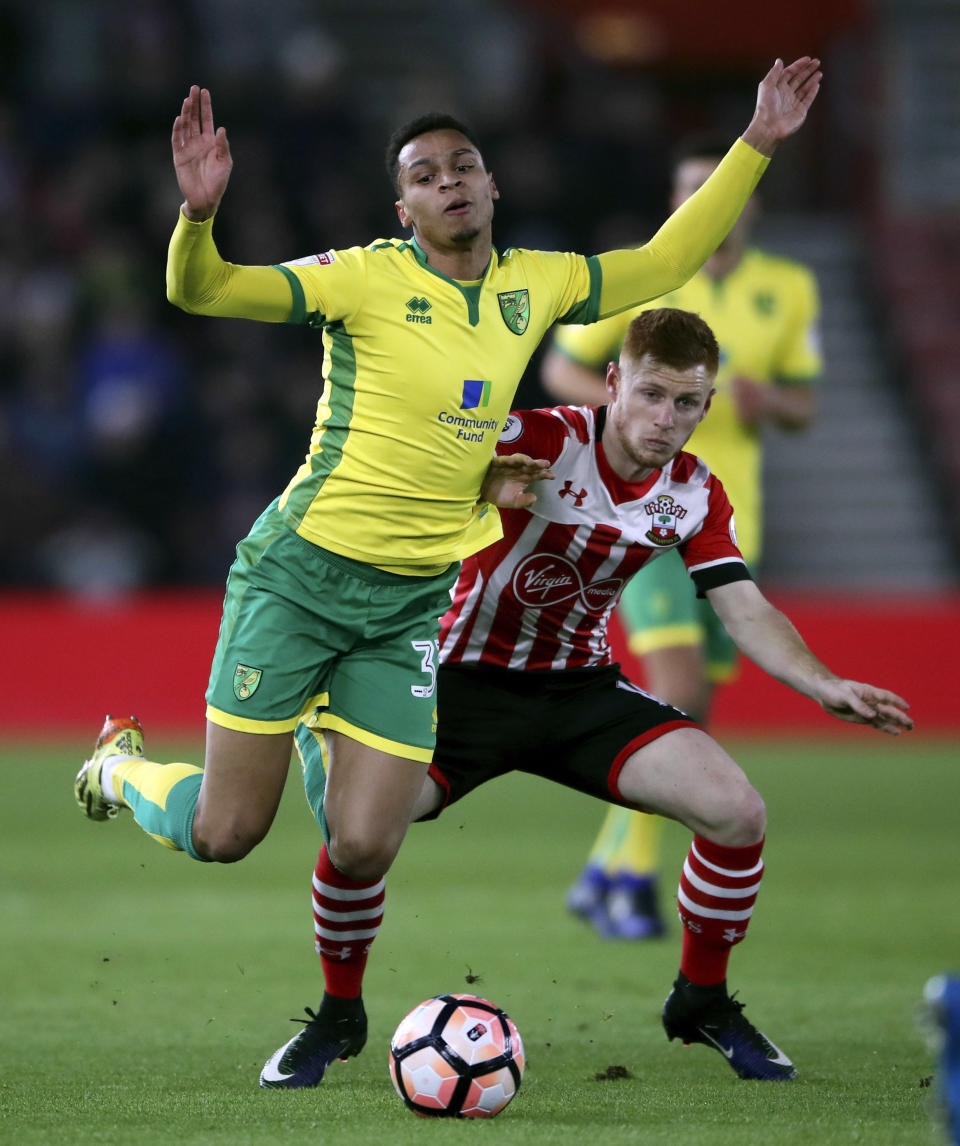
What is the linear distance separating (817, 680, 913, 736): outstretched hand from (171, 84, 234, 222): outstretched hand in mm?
1746

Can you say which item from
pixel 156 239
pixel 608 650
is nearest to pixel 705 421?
pixel 608 650

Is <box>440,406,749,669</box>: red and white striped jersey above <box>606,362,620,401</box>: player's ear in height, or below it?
below

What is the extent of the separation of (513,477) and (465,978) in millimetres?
1758

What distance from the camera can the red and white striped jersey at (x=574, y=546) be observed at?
4547 mm

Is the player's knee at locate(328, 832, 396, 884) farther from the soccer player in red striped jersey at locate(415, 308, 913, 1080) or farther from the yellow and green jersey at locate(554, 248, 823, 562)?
the yellow and green jersey at locate(554, 248, 823, 562)

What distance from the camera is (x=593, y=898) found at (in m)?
6.46

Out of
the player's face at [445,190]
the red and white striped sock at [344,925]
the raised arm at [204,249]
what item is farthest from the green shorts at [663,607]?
the raised arm at [204,249]

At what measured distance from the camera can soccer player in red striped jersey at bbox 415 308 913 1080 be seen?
428 cm

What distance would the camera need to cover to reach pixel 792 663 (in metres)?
4.24

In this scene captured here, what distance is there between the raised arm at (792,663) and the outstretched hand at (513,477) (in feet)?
1.94

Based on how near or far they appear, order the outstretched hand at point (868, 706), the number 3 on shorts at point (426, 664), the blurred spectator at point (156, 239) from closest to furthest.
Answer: the outstretched hand at point (868, 706)
the number 3 on shorts at point (426, 664)
the blurred spectator at point (156, 239)

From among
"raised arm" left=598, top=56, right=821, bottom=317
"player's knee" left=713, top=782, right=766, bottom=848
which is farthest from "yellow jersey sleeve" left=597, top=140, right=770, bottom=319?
"player's knee" left=713, top=782, right=766, bottom=848

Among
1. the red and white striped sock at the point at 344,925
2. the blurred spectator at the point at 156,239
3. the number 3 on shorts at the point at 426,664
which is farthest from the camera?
the blurred spectator at the point at 156,239

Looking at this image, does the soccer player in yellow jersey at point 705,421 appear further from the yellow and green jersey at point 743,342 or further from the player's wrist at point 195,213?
the player's wrist at point 195,213
